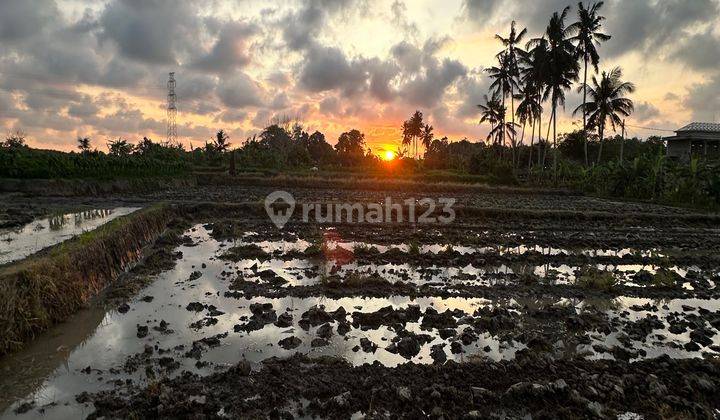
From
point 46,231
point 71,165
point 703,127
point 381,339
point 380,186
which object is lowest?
point 381,339

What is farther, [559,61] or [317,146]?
[317,146]

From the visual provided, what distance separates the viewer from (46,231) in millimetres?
11227

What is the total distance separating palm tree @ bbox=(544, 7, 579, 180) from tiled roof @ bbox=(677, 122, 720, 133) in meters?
15.4

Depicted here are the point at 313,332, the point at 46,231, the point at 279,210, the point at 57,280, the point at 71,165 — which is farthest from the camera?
the point at 71,165

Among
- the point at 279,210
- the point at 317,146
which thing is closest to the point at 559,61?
the point at 279,210

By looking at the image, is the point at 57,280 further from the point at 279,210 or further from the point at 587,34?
the point at 587,34

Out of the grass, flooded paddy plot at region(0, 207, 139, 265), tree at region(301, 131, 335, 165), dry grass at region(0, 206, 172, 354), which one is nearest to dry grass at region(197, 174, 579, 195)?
flooded paddy plot at region(0, 207, 139, 265)

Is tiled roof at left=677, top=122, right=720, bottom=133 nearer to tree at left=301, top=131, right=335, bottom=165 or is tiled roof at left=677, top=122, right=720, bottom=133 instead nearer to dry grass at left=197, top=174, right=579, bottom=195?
Result: dry grass at left=197, top=174, right=579, bottom=195

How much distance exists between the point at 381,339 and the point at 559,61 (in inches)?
1408

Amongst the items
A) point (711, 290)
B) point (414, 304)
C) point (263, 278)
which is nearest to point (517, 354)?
point (414, 304)

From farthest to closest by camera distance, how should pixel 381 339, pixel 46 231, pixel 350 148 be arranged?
pixel 350 148, pixel 46 231, pixel 381 339

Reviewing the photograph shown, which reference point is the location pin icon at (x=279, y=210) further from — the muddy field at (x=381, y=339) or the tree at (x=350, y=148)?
the tree at (x=350, y=148)

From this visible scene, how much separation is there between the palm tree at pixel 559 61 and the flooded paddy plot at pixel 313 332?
31.3 metres

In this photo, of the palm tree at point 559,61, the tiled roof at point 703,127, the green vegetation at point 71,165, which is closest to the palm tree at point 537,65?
the palm tree at point 559,61
